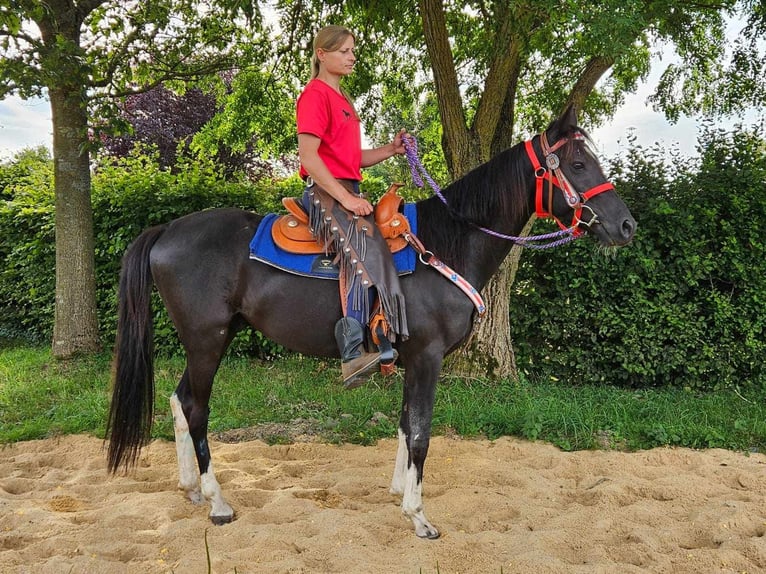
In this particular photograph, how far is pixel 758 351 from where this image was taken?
571 centimetres

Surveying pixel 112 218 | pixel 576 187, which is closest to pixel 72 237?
pixel 112 218

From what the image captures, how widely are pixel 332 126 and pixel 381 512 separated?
2.35 metres

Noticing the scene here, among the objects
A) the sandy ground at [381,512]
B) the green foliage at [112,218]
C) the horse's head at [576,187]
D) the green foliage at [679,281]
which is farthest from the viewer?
the green foliage at [112,218]

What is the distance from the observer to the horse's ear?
9.86ft

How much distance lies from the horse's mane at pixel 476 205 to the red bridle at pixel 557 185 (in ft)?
0.23

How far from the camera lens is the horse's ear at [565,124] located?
3.00 meters

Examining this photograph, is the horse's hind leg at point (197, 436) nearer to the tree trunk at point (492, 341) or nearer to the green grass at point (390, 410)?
the green grass at point (390, 410)

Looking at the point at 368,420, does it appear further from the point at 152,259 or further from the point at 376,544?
the point at 152,259

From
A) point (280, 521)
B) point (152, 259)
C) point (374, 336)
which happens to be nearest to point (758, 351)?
point (374, 336)

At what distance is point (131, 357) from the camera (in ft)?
11.1

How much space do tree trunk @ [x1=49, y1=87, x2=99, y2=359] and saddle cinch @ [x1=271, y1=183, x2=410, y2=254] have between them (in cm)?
441

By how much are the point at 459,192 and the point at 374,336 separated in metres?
1.04

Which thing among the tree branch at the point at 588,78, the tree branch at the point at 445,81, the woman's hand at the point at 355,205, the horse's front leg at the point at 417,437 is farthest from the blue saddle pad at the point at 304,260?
the tree branch at the point at 588,78

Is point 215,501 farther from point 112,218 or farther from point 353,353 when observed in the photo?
point 112,218
